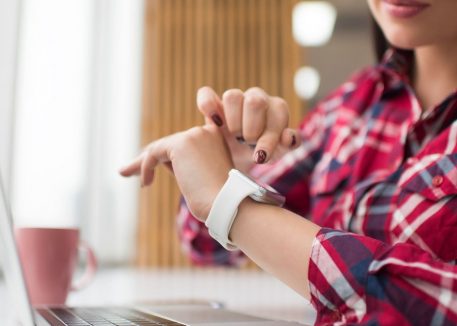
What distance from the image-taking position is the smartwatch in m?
0.60

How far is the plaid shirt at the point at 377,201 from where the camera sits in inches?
20.4

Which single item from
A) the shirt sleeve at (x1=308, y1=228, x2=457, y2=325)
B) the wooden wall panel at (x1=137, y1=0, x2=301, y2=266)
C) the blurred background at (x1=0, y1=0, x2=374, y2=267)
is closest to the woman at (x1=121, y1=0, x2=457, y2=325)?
the shirt sleeve at (x1=308, y1=228, x2=457, y2=325)

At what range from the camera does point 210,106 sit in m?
0.80

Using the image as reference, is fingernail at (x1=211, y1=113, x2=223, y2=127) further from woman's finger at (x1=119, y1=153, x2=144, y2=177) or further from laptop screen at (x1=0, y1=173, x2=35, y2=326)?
laptop screen at (x1=0, y1=173, x2=35, y2=326)

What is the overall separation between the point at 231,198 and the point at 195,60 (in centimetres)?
424

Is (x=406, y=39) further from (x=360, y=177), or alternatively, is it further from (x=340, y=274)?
(x=340, y=274)

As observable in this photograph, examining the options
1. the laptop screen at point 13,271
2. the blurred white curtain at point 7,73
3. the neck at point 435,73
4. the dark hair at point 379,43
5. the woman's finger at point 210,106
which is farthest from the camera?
the blurred white curtain at point 7,73

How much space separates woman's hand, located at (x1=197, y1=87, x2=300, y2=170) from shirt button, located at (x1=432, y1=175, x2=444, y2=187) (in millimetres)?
231

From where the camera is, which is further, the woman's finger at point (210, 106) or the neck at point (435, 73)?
the neck at point (435, 73)

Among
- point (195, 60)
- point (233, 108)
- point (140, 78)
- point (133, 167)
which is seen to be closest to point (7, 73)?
point (133, 167)

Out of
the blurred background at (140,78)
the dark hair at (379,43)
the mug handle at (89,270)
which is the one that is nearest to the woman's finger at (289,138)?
the mug handle at (89,270)

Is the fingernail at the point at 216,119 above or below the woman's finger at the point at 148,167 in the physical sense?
above

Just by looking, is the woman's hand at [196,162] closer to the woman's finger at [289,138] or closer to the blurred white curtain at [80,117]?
the woman's finger at [289,138]

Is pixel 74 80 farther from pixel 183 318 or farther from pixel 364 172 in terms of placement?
pixel 183 318
